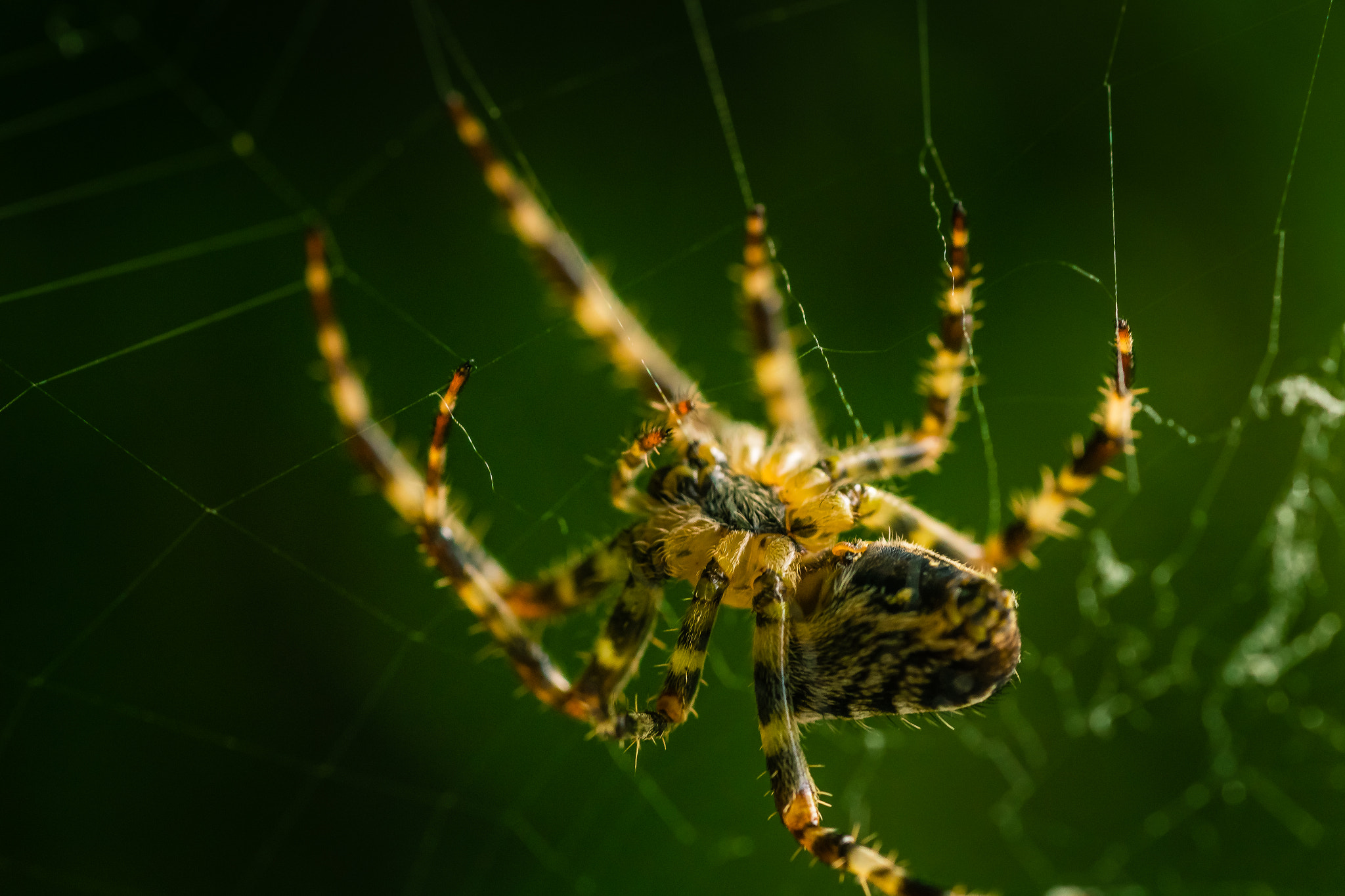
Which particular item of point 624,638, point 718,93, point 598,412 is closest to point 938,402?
point 624,638

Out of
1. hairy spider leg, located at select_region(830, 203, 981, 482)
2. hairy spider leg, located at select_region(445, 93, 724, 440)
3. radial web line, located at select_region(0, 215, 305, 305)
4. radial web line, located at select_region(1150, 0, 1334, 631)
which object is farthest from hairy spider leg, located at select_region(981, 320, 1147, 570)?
radial web line, located at select_region(0, 215, 305, 305)

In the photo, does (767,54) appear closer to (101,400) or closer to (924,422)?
(924,422)

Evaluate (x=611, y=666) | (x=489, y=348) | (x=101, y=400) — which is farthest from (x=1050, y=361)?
(x=101, y=400)

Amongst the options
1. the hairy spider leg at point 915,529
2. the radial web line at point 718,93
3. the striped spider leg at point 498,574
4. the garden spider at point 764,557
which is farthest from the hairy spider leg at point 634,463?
the radial web line at point 718,93

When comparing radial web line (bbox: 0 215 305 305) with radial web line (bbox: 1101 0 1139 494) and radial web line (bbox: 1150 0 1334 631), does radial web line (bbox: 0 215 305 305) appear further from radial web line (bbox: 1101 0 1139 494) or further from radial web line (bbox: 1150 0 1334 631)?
radial web line (bbox: 1150 0 1334 631)

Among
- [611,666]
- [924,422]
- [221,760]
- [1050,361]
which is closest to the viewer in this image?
[611,666]

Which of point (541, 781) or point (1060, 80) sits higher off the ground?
point (1060, 80)
